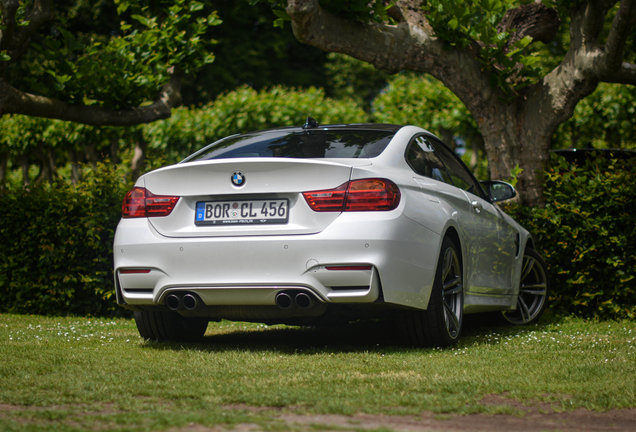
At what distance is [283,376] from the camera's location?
4.06 m

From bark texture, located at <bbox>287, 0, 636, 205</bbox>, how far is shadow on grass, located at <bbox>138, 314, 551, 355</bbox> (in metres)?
2.45

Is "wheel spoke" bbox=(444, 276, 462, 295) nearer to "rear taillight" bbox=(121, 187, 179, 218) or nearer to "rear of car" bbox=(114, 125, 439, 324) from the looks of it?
"rear of car" bbox=(114, 125, 439, 324)

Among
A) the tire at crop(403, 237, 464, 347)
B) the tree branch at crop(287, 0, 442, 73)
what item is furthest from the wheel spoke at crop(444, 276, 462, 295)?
the tree branch at crop(287, 0, 442, 73)

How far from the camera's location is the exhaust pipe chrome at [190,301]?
480cm

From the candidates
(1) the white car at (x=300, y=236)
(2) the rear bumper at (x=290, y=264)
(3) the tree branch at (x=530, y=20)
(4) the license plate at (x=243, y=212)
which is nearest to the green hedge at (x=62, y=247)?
(1) the white car at (x=300, y=236)

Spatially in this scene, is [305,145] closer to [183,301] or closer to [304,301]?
[304,301]

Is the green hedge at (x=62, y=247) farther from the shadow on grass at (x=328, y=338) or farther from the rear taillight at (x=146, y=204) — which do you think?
the rear taillight at (x=146, y=204)

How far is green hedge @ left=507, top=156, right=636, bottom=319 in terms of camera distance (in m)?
7.29

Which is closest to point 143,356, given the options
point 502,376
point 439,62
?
point 502,376

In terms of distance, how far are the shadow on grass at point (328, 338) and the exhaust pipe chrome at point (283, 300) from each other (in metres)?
0.61

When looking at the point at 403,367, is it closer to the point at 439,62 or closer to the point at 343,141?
the point at 343,141

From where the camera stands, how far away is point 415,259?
4.75 m

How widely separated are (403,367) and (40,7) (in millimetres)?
7080

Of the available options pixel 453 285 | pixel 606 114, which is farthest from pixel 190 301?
pixel 606 114
